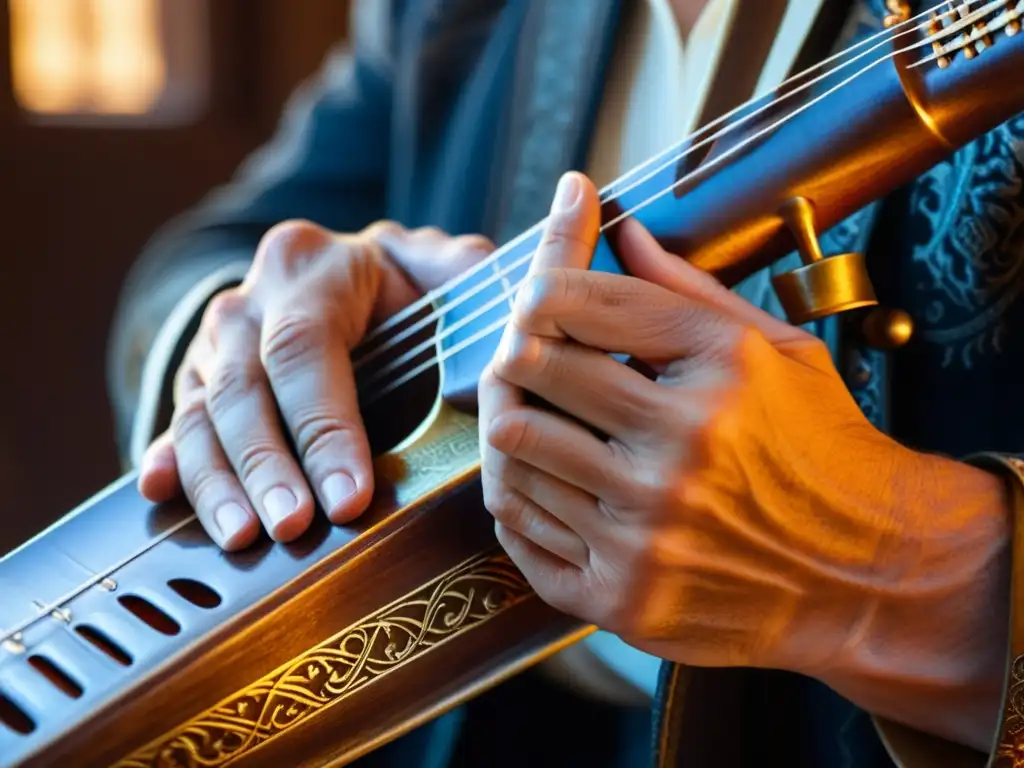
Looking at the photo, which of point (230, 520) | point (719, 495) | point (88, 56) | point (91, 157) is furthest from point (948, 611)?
point (88, 56)

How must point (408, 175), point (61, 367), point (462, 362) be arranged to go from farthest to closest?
point (61, 367)
point (408, 175)
point (462, 362)

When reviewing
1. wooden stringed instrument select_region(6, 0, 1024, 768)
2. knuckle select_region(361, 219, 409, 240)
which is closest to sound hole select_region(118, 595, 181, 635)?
wooden stringed instrument select_region(6, 0, 1024, 768)

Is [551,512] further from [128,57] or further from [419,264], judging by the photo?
[128,57]

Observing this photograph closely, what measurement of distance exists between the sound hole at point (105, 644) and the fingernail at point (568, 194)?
31 cm

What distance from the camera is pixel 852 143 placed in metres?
0.52

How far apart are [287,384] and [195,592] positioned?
0.45 feet

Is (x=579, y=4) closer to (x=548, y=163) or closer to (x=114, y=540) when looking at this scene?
(x=548, y=163)

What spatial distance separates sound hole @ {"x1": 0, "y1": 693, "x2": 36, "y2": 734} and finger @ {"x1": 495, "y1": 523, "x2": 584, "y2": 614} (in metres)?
0.24

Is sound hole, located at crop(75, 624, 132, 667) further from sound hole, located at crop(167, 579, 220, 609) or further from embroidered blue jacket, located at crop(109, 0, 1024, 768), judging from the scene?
embroidered blue jacket, located at crop(109, 0, 1024, 768)

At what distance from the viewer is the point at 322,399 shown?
628mm

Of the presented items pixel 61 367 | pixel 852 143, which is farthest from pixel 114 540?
pixel 61 367

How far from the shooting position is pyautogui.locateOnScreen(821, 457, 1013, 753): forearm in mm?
547

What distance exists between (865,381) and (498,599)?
0.28m

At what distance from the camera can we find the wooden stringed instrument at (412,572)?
0.51 m
